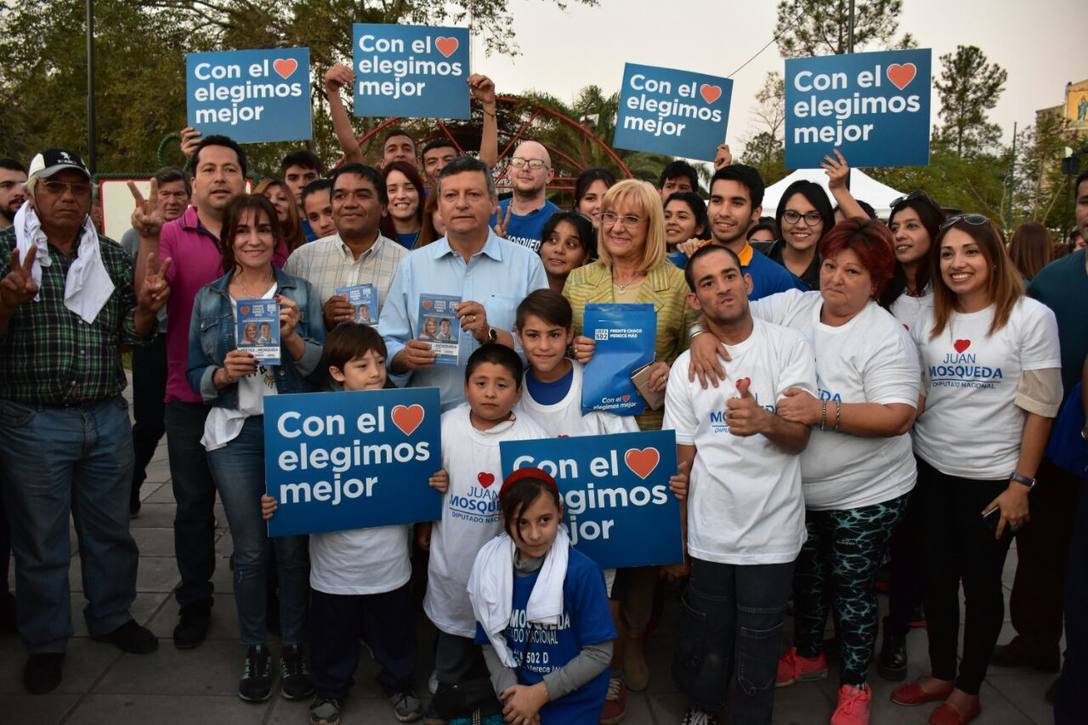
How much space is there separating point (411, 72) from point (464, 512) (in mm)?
4019

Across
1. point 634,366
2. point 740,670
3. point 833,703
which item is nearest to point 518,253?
point 634,366

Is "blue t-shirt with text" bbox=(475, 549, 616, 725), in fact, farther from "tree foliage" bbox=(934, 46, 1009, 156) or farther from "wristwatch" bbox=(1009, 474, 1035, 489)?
"tree foliage" bbox=(934, 46, 1009, 156)

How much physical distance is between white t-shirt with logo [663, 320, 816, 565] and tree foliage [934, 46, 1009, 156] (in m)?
48.7

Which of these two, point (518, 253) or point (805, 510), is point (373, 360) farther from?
point (805, 510)

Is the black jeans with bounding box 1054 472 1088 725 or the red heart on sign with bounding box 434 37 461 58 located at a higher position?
the red heart on sign with bounding box 434 37 461 58

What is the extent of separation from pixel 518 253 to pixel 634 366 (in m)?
0.88

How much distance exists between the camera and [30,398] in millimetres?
3852

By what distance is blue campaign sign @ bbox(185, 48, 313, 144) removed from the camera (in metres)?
6.09

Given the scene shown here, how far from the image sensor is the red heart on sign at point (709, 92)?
648cm

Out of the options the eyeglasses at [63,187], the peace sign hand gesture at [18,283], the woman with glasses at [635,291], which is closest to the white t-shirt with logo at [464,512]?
the woman with glasses at [635,291]

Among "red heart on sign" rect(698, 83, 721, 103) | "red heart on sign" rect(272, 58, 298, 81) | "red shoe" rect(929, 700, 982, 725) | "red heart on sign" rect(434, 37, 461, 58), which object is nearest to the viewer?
"red shoe" rect(929, 700, 982, 725)

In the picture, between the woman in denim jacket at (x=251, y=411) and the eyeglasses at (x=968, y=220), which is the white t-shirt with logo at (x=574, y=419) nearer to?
the woman in denim jacket at (x=251, y=411)

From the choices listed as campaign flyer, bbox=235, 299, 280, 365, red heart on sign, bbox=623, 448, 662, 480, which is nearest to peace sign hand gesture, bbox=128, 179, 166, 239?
campaign flyer, bbox=235, 299, 280, 365

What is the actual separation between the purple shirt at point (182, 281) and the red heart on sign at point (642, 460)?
81.6 inches
